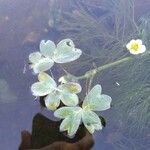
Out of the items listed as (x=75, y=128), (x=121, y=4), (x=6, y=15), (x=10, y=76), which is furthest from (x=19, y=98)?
(x=121, y=4)

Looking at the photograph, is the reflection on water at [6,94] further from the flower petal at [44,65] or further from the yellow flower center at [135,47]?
the yellow flower center at [135,47]

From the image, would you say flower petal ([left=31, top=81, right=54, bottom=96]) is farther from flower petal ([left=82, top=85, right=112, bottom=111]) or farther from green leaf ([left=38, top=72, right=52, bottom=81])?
flower petal ([left=82, top=85, right=112, bottom=111])

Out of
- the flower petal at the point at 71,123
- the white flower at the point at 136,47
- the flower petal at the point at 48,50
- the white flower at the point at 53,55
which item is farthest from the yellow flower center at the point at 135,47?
the flower petal at the point at 71,123

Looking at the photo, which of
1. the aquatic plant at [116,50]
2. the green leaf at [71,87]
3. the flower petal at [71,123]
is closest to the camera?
the flower petal at [71,123]

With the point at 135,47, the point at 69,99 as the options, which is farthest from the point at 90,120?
the point at 135,47

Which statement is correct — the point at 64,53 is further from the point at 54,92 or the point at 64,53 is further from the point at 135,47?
the point at 135,47

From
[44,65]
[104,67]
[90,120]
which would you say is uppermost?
[44,65]
